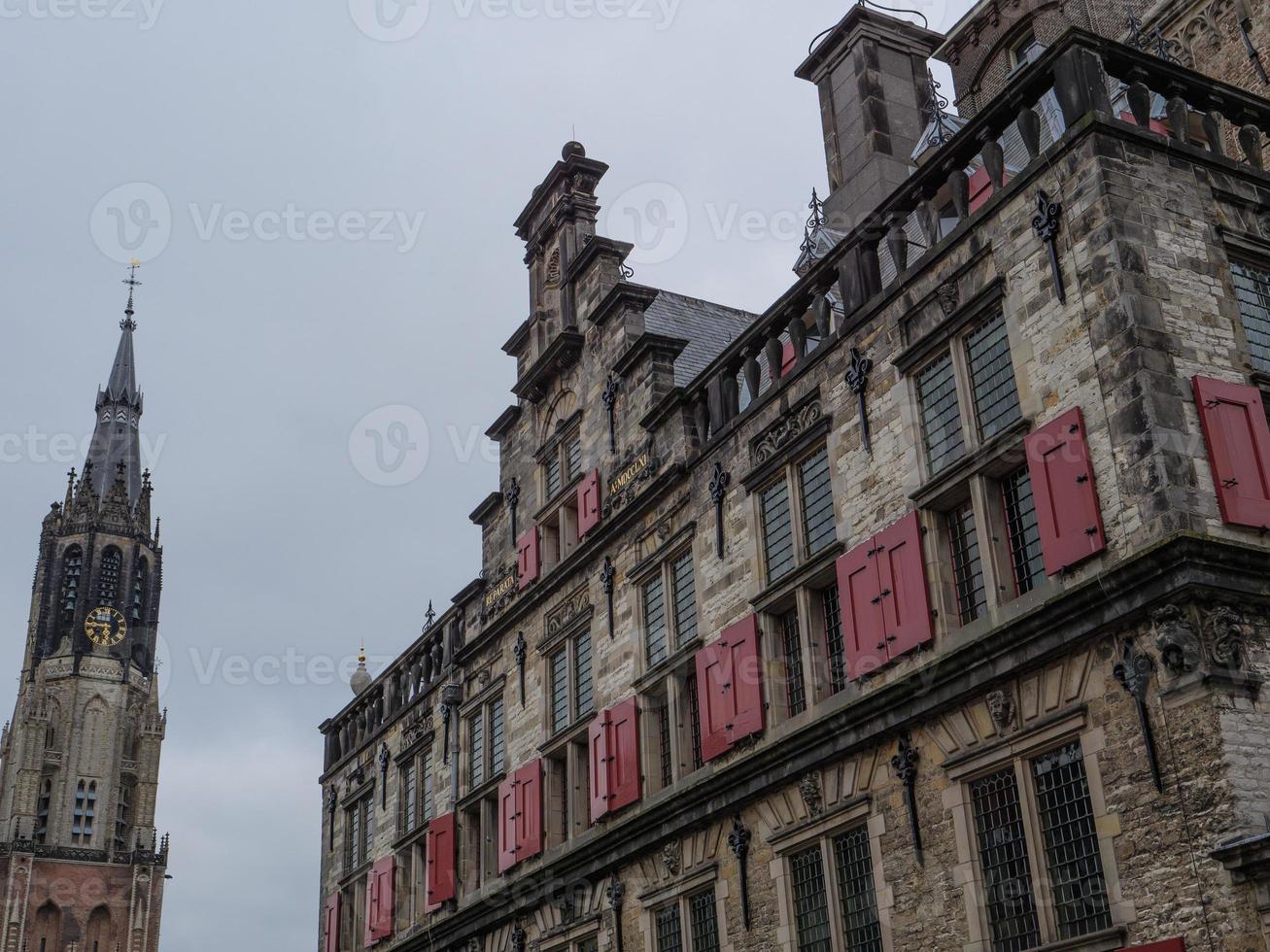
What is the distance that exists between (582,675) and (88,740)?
3626 inches

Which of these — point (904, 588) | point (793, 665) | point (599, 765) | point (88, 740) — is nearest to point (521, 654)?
point (599, 765)

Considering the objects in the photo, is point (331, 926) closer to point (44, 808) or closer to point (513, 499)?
point (513, 499)

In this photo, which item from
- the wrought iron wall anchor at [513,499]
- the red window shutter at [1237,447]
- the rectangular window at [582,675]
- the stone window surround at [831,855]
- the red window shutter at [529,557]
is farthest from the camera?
the wrought iron wall anchor at [513,499]

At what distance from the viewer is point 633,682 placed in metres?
22.2

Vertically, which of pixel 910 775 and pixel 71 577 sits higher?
pixel 71 577

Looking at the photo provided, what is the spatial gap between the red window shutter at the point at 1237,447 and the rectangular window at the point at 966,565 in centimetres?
290

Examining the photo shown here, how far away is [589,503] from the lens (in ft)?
80.8

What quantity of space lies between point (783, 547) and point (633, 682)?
4.03m

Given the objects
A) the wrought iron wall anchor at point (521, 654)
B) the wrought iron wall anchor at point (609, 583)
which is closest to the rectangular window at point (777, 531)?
the wrought iron wall anchor at point (609, 583)

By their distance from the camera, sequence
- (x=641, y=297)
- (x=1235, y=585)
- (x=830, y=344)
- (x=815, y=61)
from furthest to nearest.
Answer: (x=815, y=61)
(x=641, y=297)
(x=830, y=344)
(x=1235, y=585)

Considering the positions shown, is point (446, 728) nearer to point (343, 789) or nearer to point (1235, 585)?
point (343, 789)

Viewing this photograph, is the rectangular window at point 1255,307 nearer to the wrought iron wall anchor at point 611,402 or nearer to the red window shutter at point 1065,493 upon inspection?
the red window shutter at point 1065,493

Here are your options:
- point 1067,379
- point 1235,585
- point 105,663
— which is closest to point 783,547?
point 1067,379

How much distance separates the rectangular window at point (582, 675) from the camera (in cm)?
2391
